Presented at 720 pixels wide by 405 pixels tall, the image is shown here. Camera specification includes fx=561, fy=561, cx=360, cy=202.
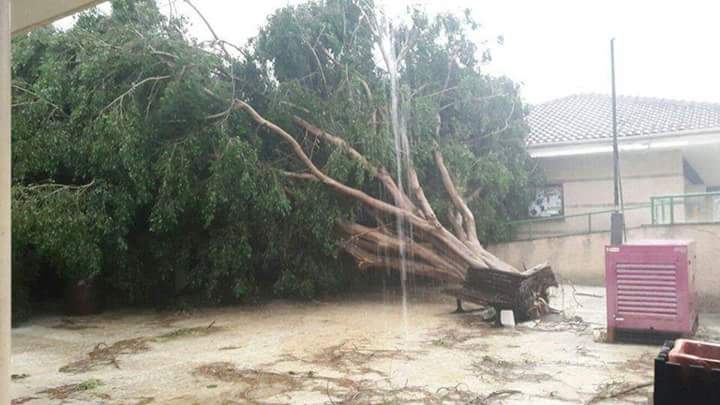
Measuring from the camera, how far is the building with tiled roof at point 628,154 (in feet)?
44.0

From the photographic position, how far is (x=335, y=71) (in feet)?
37.7

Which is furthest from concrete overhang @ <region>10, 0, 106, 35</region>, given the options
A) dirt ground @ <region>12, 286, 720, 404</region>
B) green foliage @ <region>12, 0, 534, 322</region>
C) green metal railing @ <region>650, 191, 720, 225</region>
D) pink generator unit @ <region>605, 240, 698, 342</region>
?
green metal railing @ <region>650, 191, 720, 225</region>

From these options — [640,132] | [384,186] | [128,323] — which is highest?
[640,132]

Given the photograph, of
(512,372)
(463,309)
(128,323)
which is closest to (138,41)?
(128,323)

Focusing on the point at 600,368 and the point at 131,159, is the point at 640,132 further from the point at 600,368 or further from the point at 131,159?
the point at 131,159

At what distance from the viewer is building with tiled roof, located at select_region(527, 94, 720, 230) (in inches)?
528

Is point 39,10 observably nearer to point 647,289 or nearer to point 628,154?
point 647,289

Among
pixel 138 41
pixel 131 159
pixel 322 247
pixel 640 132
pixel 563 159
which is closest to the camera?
pixel 131 159

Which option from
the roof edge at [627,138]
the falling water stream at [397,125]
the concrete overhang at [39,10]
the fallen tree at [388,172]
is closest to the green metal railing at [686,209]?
the roof edge at [627,138]

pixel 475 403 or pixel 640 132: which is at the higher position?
pixel 640 132

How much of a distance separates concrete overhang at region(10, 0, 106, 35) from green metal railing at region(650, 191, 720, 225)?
10.0 m

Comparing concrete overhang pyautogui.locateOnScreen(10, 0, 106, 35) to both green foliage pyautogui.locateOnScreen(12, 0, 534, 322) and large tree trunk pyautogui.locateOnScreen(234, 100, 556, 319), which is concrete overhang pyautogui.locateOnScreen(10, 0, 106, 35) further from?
large tree trunk pyautogui.locateOnScreen(234, 100, 556, 319)

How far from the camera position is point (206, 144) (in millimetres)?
10047

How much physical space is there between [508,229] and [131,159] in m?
8.90
